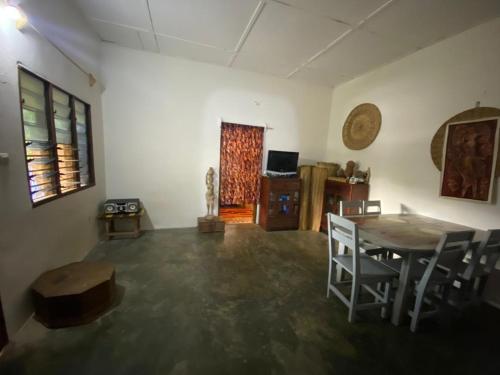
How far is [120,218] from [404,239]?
3501mm

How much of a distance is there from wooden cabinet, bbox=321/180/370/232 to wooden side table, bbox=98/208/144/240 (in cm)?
323

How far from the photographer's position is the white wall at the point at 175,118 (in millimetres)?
3248

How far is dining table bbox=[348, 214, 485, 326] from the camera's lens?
1.62 metres

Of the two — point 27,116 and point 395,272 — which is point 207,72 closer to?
point 27,116

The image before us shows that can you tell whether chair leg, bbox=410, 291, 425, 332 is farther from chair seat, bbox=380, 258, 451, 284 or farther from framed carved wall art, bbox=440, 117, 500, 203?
framed carved wall art, bbox=440, 117, 500, 203

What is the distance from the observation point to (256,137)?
4.02 meters

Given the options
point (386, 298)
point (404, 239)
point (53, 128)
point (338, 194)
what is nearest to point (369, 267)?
point (386, 298)

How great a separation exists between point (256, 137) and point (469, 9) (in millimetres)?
2923

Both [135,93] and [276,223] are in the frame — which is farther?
[276,223]

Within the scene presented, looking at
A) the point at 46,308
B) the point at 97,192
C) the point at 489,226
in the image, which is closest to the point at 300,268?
the point at 489,226

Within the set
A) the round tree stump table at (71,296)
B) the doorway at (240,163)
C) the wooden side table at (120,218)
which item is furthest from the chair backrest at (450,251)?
the wooden side table at (120,218)

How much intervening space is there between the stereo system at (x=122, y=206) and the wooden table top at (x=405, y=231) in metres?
3.07

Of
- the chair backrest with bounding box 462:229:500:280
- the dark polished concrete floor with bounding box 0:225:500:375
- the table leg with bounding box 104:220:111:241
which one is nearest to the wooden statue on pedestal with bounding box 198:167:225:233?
the dark polished concrete floor with bounding box 0:225:500:375

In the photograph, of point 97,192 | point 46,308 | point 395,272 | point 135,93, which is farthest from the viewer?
point 135,93
